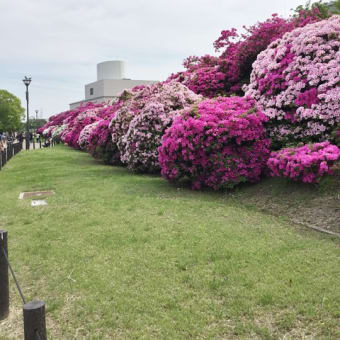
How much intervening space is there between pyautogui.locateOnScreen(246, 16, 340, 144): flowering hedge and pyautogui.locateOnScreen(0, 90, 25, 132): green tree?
88.5 metres

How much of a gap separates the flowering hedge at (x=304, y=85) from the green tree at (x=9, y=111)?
88525 millimetres

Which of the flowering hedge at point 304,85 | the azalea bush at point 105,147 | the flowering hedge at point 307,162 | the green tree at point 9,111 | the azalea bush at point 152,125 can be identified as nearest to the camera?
the flowering hedge at point 307,162

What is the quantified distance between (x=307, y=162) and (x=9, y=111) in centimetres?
9296

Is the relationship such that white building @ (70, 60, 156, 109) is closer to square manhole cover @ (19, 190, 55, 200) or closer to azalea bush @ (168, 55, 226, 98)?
azalea bush @ (168, 55, 226, 98)

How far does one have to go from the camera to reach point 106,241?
217 inches

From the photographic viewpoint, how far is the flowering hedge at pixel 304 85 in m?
8.18

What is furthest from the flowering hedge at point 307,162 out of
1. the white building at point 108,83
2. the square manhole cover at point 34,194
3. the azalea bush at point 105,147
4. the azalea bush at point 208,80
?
the white building at point 108,83

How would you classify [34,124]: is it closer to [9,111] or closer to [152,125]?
[9,111]

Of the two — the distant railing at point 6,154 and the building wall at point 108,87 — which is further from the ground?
the building wall at point 108,87

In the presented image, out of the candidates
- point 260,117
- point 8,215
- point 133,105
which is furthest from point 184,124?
point 133,105

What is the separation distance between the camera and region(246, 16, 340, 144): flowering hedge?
26.8ft

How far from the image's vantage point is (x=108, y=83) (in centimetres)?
9825

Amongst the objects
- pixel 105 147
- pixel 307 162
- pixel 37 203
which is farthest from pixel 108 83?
pixel 307 162

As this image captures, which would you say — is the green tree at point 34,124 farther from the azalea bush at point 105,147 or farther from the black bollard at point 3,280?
the black bollard at point 3,280
